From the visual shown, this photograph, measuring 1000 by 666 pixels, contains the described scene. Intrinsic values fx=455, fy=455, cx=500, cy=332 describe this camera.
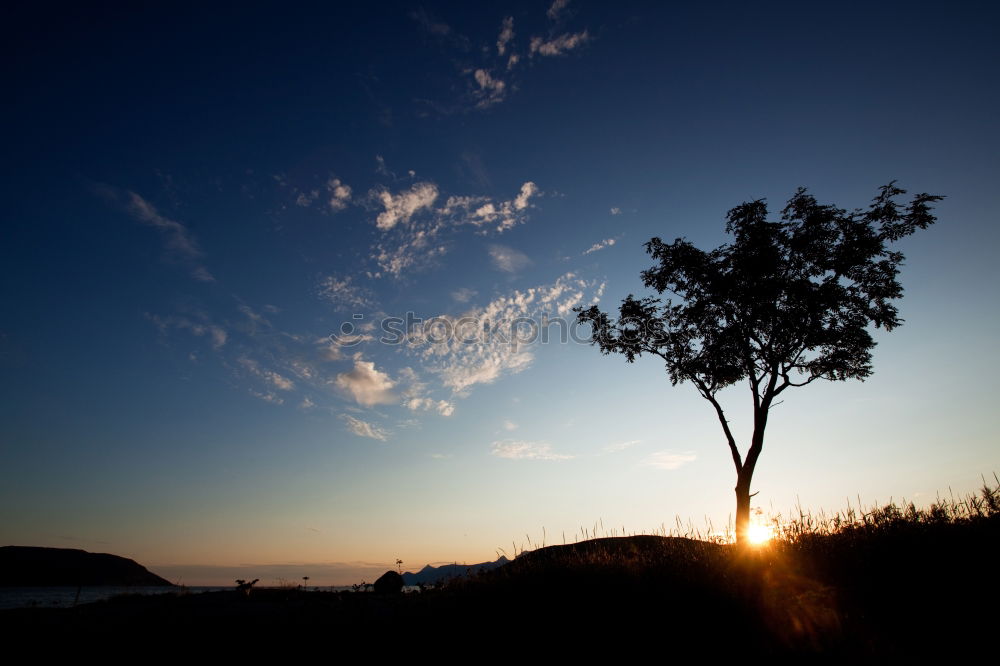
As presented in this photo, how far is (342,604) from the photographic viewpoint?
11445mm

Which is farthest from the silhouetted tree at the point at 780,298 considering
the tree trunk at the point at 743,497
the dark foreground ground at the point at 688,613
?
the dark foreground ground at the point at 688,613

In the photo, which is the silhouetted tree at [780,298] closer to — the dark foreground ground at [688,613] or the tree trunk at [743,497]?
the tree trunk at [743,497]

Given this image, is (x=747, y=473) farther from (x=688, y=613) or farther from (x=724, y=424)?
(x=688, y=613)

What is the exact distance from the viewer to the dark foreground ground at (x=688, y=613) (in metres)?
5.64

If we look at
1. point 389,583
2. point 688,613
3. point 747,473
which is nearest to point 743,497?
point 747,473

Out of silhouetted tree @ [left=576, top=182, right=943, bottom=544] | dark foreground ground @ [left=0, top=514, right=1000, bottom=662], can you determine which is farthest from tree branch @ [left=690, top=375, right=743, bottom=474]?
dark foreground ground @ [left=0, top=514, right=1000, bottom=662]

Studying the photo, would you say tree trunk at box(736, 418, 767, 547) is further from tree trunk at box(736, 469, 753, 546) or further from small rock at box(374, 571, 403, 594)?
small rock at box(374, 571, 403, 594)

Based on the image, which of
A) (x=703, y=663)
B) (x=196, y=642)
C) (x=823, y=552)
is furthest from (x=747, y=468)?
(x=196, y=642)

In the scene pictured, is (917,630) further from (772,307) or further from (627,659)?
(772,307)

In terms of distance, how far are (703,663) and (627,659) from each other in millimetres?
928

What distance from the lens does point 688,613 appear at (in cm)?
667

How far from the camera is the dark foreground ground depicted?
5.64 meters

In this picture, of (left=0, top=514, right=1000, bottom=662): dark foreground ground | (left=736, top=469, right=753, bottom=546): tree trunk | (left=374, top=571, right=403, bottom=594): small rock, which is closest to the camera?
(left=0, top=514, right=1000, bottom=662): dark foreground ground

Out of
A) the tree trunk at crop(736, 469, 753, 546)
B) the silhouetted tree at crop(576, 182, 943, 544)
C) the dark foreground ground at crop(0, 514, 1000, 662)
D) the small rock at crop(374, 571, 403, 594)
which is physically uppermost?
the silhouetted tree at crop(576, 182, 943, 544)
